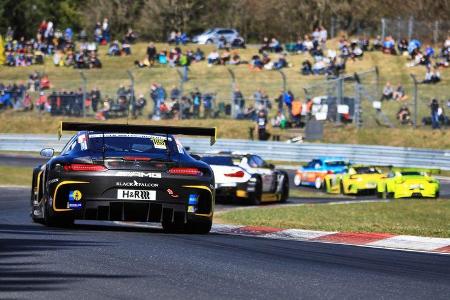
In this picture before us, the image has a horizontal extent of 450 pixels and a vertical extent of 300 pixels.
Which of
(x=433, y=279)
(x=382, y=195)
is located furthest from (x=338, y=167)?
(x=433, y=279)

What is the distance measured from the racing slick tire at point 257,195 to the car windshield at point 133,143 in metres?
11.5

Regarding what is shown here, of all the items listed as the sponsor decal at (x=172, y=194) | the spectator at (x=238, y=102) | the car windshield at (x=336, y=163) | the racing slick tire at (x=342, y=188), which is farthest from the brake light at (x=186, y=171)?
the spectator at (x=238, y=102)

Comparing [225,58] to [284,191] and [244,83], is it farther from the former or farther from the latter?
[284,191]

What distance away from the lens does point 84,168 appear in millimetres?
12266

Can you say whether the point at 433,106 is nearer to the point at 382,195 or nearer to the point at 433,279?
the point at 382,195

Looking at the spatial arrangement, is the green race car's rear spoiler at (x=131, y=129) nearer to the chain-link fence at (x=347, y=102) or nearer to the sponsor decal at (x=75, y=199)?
the sponsor decal at (x=75, y=199)

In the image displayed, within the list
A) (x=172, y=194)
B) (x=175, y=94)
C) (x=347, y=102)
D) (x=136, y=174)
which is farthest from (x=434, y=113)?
(x=136, y=174)

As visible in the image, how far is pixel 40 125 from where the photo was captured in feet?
148

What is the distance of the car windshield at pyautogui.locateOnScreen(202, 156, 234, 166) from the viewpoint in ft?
80.2

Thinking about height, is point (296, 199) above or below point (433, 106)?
below

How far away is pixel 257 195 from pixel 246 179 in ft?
1.81

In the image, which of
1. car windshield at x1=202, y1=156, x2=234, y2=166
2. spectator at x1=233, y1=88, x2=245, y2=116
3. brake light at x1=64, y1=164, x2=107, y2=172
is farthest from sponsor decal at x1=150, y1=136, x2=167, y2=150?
spectator at x1=233, y1=88, x2=245, y2=116

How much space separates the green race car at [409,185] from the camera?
26625 mm

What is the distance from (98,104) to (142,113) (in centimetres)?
174
